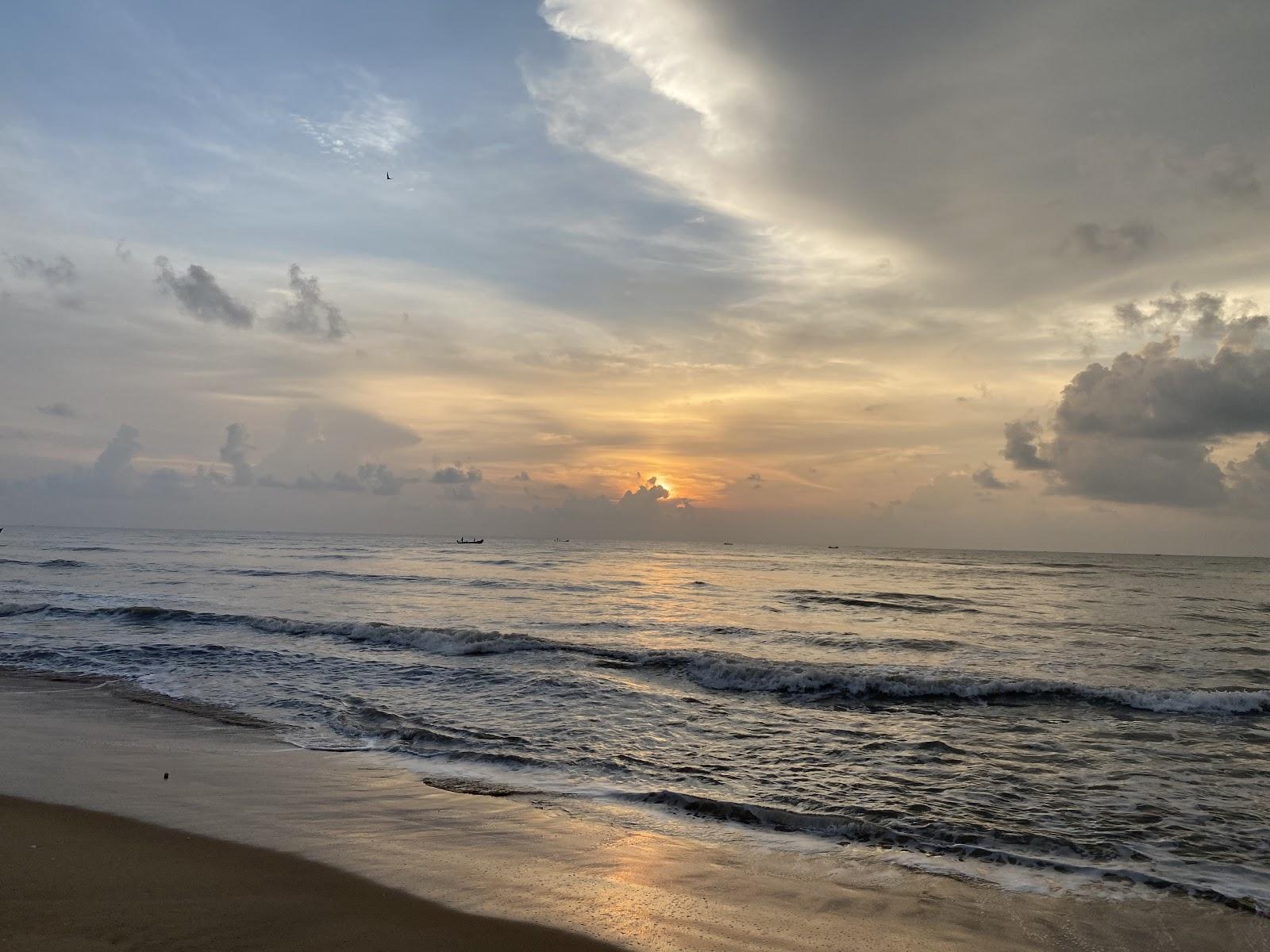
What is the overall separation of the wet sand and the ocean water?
2.52ft

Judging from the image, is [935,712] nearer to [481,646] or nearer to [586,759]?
[586,759]

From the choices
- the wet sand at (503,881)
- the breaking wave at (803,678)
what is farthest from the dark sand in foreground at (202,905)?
the breaking wave at (803,678)

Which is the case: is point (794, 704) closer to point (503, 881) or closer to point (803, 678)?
point (803, 678)

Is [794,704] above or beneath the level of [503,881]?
beneath

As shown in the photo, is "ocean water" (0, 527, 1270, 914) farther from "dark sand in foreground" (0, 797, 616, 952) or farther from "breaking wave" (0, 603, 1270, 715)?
"dark sand in foreground" (0, 797, 616, 952)

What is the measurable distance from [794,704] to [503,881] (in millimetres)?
11223

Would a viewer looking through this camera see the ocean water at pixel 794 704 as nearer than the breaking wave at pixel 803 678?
Yes

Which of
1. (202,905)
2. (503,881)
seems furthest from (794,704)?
(202,905)

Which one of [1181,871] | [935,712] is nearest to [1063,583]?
[935,712]

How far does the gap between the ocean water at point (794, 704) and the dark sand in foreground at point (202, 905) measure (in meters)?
3.48

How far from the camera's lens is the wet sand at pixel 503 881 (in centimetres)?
580

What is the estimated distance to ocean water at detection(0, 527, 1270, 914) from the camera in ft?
29.8

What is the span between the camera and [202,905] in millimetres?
5859

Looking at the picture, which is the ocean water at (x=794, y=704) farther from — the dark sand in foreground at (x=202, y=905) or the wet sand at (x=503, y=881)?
the dark sand in foreground at (x=202, y=905)
